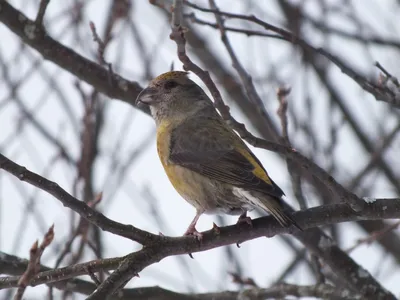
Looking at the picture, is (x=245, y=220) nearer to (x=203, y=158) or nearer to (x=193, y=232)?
(x=193, y=232)

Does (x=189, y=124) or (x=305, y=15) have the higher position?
(x=305, y=15)

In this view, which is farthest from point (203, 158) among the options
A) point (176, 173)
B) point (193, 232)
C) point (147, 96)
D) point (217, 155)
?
point (147, 96)

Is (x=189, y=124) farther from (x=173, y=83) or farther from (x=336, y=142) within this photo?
(x=336, y=142)

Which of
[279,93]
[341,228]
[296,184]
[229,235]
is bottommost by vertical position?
[229,235]

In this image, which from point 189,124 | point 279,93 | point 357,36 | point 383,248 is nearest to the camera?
point 279,93

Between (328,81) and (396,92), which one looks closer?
(396,92)

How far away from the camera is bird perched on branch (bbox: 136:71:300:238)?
5.42 m

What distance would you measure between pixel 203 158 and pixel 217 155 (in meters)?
0.13

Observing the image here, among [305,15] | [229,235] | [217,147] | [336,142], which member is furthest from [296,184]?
[305,15]

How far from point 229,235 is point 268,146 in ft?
2.81

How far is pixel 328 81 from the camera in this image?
9164 millimetres

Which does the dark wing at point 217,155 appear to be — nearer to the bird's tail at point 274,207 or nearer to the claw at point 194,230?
the bird's tail at point 274,207

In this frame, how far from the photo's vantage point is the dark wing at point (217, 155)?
5.51 metres

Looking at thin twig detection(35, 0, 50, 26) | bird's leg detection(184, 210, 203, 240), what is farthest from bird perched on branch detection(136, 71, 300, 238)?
thin twig detection(35, 0, 50, 26)
